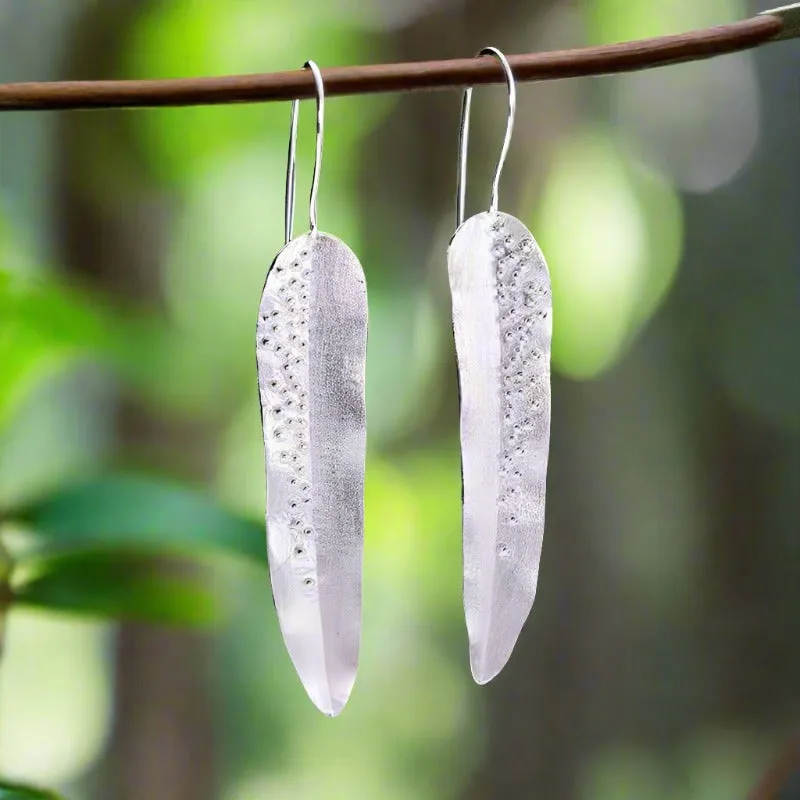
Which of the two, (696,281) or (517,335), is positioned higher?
(696,281)

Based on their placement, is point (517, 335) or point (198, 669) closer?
point (517, 335)

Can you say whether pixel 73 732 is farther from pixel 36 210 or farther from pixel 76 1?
pixel 76 1

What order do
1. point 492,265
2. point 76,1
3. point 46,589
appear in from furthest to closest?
point 76,1, point 46,589, point 492,265

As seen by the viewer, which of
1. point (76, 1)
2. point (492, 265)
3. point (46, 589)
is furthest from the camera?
point (76, 1)

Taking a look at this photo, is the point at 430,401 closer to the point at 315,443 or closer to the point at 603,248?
the point at 603,248

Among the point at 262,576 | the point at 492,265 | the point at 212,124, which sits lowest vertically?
the point at 262,576

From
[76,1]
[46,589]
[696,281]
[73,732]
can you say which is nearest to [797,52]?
[696,281]

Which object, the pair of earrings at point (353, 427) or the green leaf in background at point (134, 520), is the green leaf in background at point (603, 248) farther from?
the pair of earrings at point (353, 427)
